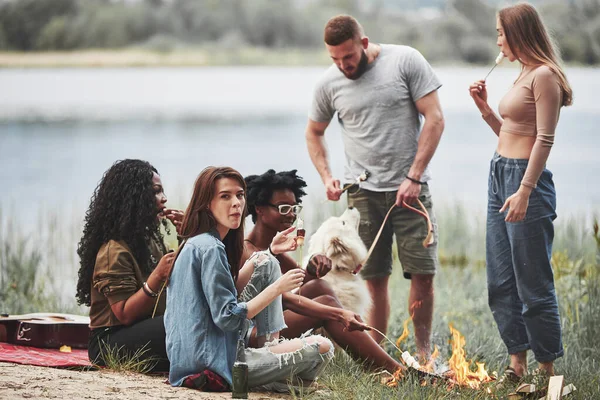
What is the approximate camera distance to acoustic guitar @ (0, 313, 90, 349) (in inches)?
219

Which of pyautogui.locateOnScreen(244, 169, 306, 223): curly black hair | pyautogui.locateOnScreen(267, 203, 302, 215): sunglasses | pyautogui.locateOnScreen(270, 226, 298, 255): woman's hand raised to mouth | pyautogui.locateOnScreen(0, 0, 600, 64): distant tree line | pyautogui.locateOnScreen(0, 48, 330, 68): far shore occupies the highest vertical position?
pyautogui.locateOnScreen(0, 0, 600, 64): distant tree line

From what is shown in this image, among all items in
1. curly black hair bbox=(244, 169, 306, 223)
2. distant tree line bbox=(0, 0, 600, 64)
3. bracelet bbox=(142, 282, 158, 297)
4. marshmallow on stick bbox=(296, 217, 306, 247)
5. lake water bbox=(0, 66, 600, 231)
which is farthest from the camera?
distant tree line bbox=(0, 0, 600, 64)

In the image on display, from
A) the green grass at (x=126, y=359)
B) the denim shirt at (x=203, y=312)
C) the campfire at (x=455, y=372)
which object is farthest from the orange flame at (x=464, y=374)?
the green grass at (x=126, y=359)

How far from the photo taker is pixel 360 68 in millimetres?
5914

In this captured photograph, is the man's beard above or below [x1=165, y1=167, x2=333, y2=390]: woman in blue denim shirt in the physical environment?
above

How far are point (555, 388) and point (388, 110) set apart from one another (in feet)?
6.82

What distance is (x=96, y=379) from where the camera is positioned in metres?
4.62

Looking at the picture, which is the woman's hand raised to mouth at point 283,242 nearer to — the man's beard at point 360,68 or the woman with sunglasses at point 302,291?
the woman with sunglasses at point 302,291

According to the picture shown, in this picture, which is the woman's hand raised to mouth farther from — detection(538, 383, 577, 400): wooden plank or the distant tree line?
the distant tree line

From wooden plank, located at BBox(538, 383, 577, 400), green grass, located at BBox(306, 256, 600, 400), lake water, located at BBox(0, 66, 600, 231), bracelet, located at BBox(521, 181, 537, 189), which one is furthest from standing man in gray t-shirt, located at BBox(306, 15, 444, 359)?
lake water, located at BBox(0, 66, 600, 231)

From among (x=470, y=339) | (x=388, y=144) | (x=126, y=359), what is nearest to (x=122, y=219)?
(x=126, y=359)

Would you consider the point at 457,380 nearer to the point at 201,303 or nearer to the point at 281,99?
the point at 201,303

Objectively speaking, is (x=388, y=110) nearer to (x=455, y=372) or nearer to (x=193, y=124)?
(x=455, y=372)

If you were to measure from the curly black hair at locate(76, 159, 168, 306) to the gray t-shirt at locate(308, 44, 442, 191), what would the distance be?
150 centimetres
